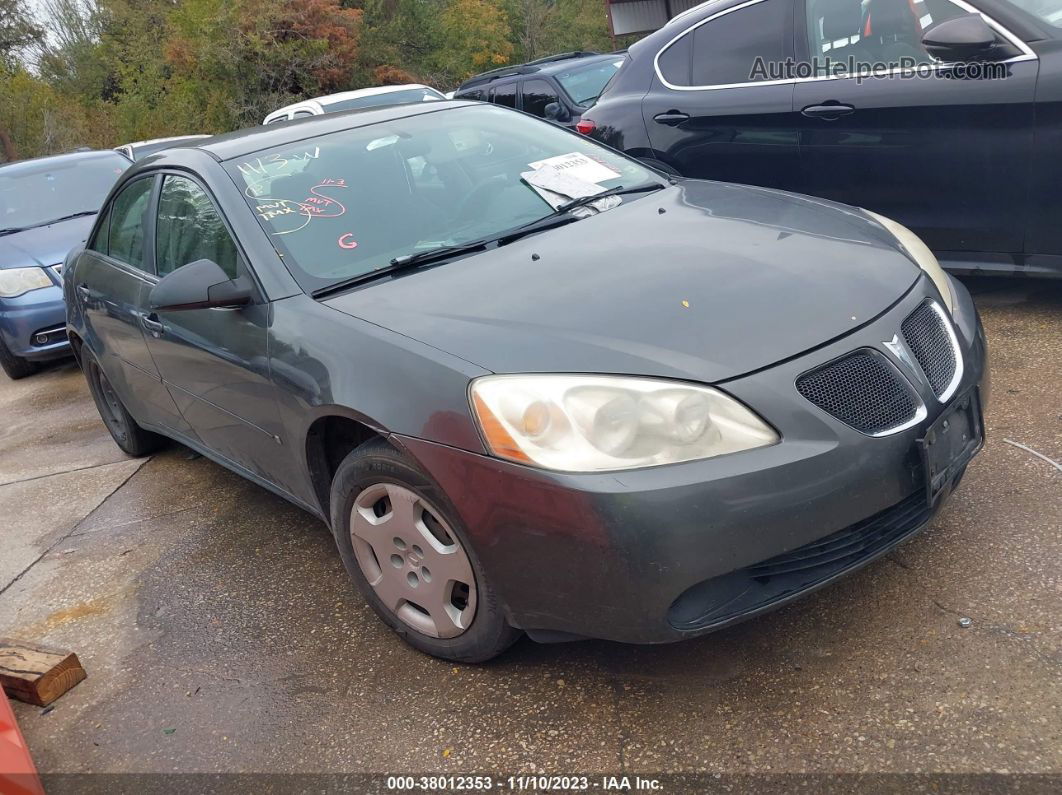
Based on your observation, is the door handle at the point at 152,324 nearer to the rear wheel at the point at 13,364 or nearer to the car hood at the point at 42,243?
the car hood at the point at 42,243

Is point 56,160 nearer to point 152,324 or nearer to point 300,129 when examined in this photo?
point 152,324

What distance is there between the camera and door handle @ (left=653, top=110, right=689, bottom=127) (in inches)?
214

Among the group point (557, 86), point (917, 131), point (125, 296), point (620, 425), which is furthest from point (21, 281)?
point (557, 86)

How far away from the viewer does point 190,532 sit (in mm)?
4152

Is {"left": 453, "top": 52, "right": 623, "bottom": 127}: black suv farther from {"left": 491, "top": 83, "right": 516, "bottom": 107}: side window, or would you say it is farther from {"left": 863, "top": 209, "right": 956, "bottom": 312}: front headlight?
{"left": 863, "top": 209, "right": 956, "bottom": 312}: front headlight

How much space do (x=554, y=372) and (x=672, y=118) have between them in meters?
3.45

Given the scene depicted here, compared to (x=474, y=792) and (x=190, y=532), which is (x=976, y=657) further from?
(x=190, y=532)

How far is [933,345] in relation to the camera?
8.93ft

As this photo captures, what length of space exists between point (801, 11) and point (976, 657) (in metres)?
3.52

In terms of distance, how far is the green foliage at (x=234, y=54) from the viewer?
27.3 m

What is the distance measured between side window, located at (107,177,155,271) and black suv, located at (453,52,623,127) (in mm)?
7442

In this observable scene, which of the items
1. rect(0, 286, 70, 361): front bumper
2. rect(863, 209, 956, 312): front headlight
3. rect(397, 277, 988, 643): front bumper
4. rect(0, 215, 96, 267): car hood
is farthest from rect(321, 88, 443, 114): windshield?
rect(397, 277, 988, 643): front bumper

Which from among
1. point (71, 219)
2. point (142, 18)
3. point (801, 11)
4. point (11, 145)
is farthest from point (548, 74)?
point (142, 18)

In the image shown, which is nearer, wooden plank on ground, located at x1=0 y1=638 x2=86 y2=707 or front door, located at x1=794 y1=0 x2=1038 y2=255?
wooden plank on ground, located at x1=0 y1=638 x2=86 y2=707
